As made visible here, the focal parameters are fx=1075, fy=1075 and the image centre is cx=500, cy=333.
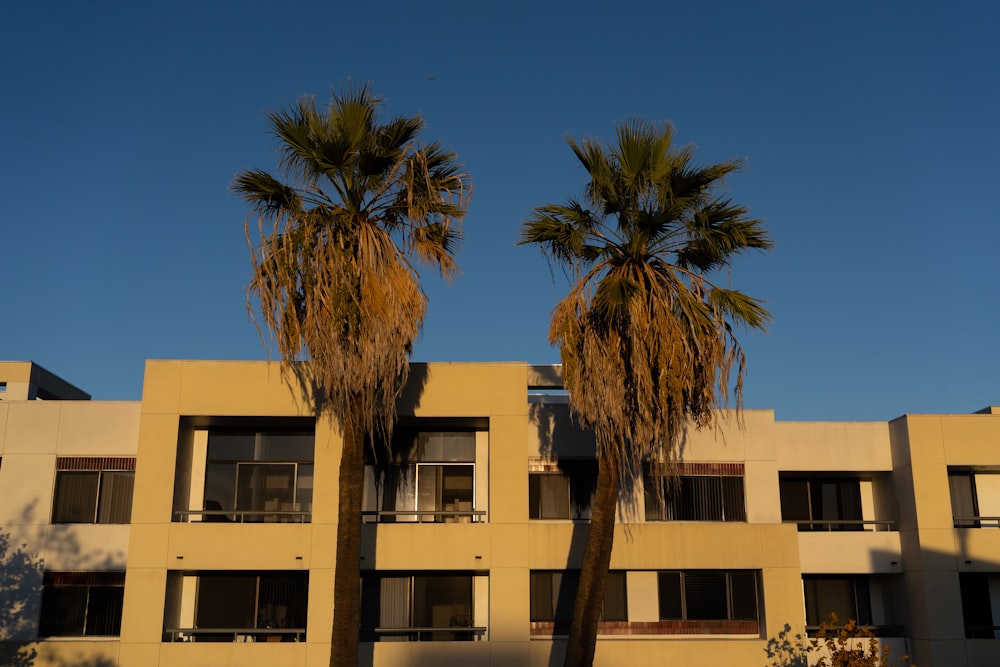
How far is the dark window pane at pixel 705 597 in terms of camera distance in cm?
2561

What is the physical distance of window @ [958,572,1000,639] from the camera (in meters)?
26.8

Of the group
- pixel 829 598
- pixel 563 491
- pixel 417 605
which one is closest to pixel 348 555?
pixel 417 605

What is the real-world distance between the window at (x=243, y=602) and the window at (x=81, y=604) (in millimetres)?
1483

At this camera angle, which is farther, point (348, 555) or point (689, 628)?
point (689, 628)

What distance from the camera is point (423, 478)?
25641mm

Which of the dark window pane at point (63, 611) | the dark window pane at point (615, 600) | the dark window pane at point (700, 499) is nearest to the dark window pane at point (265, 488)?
the dark window pane at point (63, 611)

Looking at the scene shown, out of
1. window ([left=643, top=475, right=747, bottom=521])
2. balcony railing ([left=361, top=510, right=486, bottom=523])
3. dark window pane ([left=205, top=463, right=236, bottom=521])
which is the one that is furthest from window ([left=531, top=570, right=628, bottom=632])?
dark window pane ([left=205, top=463, right=236, bottom=521])

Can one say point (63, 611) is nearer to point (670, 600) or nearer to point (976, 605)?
point (670, 600)

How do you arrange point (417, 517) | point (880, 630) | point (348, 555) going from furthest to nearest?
point (880, 630) → point (417, 517) → point (348, 555)

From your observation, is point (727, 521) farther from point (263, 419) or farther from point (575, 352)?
point (263, 419)

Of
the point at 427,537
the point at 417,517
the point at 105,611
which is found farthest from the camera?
the point at 417,517

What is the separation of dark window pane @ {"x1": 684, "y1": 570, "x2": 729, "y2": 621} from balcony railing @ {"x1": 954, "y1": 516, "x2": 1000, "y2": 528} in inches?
262

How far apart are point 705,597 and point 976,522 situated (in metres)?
7.66

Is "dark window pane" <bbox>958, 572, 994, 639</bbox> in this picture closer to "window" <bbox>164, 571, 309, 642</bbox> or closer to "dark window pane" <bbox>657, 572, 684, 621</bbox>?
"dark window pane" <bbox>657, 572, 684, 621</bbox>
